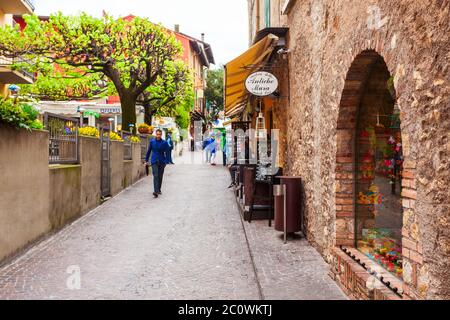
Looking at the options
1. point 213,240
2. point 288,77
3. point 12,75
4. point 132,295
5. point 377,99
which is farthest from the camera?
point 12,75

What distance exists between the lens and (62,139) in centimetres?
884

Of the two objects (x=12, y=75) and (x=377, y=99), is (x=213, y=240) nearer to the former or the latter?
(x=377, y=99)

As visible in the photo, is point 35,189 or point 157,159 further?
point 157,159

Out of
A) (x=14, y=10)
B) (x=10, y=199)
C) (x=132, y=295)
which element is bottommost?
(x=132, y=295)

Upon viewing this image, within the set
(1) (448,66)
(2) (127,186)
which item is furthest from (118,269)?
(2) (127,186)

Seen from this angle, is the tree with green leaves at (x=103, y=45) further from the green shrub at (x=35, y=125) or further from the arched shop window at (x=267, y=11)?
the green shrub at (x=35, y=125)

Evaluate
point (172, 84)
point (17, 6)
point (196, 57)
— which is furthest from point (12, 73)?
point (196, 57)

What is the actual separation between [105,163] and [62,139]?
3.74 meters

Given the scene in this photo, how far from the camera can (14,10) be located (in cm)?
2162

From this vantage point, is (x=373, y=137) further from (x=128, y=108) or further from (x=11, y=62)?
(x=11, y=62)

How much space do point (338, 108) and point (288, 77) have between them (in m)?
3.73

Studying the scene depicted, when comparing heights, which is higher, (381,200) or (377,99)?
(377,99)

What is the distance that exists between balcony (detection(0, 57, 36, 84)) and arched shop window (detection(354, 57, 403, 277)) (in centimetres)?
1784

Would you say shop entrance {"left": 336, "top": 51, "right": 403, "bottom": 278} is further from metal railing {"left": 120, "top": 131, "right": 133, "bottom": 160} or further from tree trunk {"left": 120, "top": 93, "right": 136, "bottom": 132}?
tree trunk {"left": 120, "top": 93, "right": 136, "bottom": 132}
